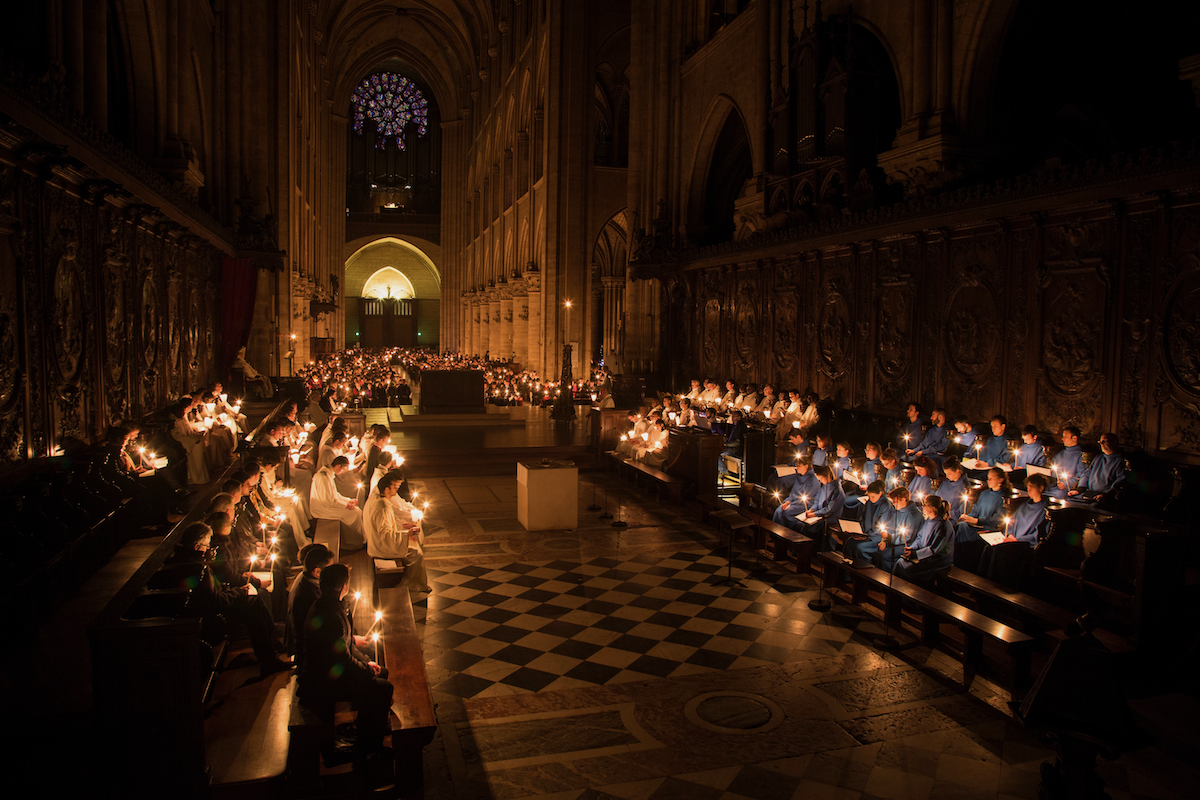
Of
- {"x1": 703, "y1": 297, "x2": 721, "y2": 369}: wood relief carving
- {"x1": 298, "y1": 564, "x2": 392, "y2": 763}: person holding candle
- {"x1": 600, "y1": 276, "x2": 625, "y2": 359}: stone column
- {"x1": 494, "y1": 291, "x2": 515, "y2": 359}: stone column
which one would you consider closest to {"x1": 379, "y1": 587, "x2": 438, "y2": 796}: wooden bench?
{"x1": 298, "y1": 564, "x2": 392, "y2": 763}: person holding candle

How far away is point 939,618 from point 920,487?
8.48ft

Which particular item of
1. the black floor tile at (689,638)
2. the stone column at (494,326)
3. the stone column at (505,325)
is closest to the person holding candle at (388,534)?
the black floor tile at (689,638)

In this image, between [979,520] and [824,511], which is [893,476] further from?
[979,520]

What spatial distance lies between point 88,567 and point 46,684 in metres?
2.44

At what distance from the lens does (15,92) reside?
22.5 feet

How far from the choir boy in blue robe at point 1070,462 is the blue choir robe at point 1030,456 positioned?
0.47 meters

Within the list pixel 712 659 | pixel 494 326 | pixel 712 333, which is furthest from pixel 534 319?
pixel 712 659

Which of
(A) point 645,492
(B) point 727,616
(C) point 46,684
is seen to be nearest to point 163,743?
(C) point 46,684

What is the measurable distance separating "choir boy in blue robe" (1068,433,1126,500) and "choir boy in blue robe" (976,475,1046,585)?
1.26m

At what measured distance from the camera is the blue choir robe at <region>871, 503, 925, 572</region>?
7.92 metres

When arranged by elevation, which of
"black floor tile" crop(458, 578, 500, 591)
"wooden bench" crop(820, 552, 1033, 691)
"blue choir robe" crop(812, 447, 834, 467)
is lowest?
"black floor tile" crop(458, 578, 500, 591)

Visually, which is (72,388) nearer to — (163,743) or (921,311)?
(163,743)

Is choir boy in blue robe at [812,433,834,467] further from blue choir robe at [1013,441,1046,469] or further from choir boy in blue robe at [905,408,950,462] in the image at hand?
blue choir robe at [1013,441,1046,469]

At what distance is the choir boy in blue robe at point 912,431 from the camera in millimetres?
12156
